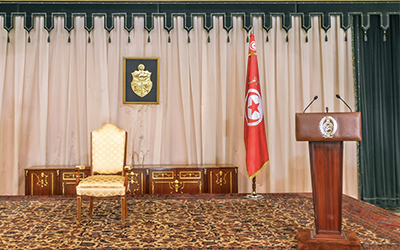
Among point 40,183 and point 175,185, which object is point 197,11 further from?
point 40,183

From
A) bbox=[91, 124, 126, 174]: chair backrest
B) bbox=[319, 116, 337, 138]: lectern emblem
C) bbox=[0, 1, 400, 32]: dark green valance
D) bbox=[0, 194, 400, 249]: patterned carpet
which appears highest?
bbox=[0, 1, 400, 32]: dark green valance

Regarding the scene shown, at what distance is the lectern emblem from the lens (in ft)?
7.95

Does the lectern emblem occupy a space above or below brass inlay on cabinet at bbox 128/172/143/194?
above

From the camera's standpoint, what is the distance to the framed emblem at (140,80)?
5180mm

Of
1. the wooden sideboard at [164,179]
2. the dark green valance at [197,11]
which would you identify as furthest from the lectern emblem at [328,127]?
the dark green valance at [197,11]

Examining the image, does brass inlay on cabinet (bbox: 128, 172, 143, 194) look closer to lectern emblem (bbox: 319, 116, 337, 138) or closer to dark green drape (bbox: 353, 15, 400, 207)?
lectern emblem (bbox: 319, 116, 337, 138)

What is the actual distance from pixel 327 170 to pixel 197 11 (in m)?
3.77

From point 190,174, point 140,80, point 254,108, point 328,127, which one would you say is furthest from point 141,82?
point 328,127

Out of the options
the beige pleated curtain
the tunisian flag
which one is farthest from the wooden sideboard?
the beige pleated curtain

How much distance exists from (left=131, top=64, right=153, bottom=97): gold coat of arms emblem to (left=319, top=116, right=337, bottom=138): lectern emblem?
339 centimetres

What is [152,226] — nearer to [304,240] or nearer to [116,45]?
[304,240]

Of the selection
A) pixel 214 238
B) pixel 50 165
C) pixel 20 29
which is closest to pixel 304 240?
pixel 214 238

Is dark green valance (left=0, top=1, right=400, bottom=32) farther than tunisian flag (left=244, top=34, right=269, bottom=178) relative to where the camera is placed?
Yes

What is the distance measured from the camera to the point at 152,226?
315 cm
